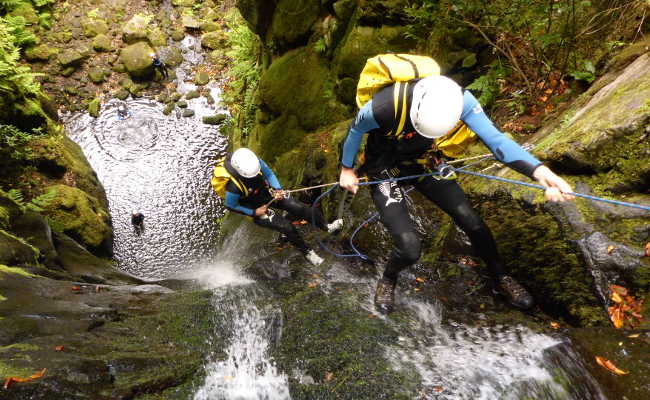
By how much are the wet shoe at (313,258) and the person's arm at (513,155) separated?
12.3 feet

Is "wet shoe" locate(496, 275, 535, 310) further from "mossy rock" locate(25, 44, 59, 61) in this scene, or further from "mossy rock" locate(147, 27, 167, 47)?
"mossy rock" locate(25, 44, 59, 61)

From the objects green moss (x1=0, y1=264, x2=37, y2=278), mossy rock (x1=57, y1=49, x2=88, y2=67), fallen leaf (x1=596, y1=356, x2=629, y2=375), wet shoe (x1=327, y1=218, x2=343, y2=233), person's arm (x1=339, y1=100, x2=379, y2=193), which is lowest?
fallen leaf (x1=596, y1=356, x2=629, y2=375)

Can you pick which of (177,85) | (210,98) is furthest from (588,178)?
(177,85)

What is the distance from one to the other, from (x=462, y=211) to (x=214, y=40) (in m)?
21.8

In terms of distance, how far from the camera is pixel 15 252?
6121 millimetres

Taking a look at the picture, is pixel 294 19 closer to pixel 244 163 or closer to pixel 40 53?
pixel 244 163

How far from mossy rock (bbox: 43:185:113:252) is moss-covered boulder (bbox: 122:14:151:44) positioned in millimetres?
12468

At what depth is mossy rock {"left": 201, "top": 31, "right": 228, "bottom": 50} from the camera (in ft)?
71.9

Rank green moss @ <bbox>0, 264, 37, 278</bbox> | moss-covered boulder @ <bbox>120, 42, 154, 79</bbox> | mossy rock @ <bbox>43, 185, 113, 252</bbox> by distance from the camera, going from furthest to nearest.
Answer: moss-covered boulder @ <bbox>120, 42, 154, 79</bbox> → mossy rock @ <bbox>43, 185, 113, 252</bbox> → green moss @ <bbox>0, 264, 37, 278</bbox>

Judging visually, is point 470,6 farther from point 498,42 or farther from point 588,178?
point 588,178

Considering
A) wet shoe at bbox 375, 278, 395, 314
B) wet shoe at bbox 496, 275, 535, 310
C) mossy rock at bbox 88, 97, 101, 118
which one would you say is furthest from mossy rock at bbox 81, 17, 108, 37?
wet shoe at bbox 496, 275, 535, 310

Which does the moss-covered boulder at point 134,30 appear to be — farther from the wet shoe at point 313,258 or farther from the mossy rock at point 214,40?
the wet shoe at point 313,258

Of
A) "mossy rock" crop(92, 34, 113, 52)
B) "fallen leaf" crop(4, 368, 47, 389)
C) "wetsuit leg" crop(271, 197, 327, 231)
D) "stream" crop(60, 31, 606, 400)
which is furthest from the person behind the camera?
"mossy rock" crop(92, 34, 113, 52)

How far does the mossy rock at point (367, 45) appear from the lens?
782cm
